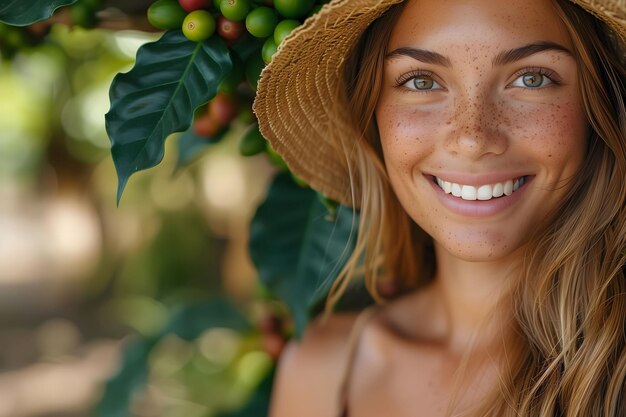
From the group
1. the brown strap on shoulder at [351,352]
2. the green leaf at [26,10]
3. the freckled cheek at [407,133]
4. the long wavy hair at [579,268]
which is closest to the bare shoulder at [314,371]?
the brown strap on shoulder at [351,352]

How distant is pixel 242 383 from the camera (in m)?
2.00

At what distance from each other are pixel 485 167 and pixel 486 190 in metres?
0.04

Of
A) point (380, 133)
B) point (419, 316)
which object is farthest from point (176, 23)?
point (419, 316)

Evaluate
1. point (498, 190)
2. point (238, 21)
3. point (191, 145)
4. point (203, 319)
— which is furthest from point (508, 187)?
point (203, 319)

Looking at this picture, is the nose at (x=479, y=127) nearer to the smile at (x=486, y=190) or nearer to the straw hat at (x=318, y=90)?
the smile at (x=486, y=190)

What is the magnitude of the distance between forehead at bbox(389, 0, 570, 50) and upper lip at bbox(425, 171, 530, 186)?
181 millimetres

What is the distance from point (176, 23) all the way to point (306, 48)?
22 centimetres

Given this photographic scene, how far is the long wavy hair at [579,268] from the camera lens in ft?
3.83

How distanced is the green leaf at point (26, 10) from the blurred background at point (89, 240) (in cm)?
147

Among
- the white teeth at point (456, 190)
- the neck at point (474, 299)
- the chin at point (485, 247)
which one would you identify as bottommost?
the neck at point (474, 299)

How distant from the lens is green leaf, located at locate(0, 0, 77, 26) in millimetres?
1172

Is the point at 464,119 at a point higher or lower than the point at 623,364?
higher

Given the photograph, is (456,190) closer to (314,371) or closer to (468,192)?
(468,192)

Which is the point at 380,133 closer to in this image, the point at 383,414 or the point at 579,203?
the point at 579,203
